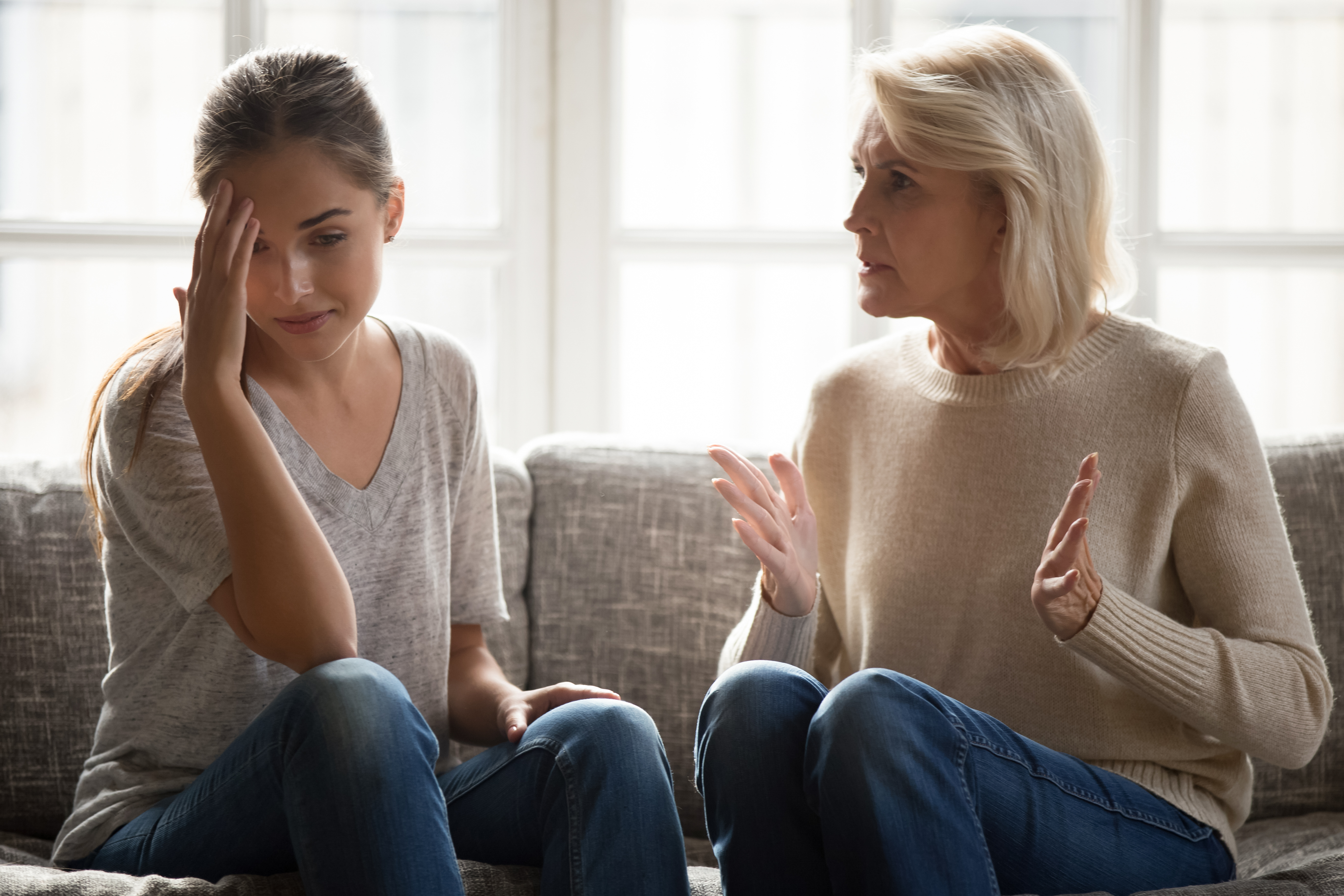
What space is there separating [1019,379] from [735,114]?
41.8 inches

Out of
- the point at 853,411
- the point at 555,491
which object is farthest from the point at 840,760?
the point at 555,491

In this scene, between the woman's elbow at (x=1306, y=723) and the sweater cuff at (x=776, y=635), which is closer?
the woman's elbow at (x=1306, y=723)

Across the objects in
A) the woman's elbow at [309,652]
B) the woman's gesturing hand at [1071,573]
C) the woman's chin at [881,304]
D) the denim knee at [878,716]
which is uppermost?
the woman's chin at [881,304]

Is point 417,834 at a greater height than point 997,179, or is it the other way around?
point 997,179

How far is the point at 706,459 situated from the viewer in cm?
177

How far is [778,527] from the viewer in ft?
4.28

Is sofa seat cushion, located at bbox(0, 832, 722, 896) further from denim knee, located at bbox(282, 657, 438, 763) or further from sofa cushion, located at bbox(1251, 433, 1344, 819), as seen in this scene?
sofa cushion, located at bbox(1251, 433, 1344, 819)

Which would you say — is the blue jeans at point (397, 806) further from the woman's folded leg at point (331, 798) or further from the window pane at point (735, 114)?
the window pane at point (735, 114)

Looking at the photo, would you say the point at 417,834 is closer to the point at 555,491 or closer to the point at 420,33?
the point at 555,491

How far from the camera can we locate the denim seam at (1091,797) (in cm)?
113

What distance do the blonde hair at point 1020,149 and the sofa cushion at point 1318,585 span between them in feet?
1.77

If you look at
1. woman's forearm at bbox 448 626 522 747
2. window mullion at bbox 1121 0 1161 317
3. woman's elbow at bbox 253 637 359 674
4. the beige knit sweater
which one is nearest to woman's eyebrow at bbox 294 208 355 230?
woman's elbow at bbox 253 637 359 674

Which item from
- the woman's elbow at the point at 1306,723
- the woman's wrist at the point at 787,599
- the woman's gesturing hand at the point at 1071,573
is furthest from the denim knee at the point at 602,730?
the woman's elbow at the point at 1306,723

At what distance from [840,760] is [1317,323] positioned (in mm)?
1706
